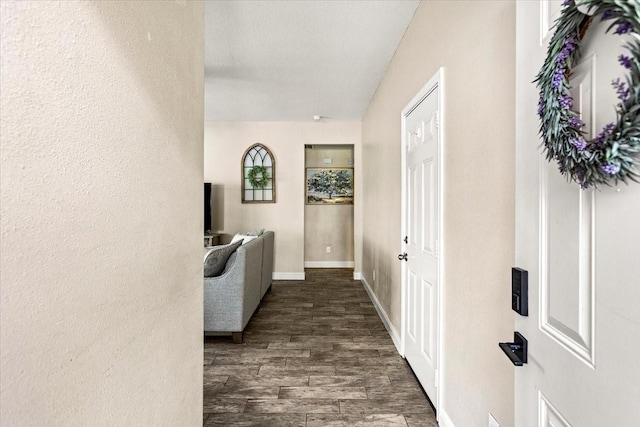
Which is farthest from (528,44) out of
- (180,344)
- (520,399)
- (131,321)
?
(180,344)

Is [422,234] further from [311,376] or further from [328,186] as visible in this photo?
[328,186]

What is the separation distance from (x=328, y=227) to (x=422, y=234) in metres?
4.66

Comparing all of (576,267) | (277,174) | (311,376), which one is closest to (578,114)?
(576,267)

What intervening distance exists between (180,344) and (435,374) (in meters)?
1.53

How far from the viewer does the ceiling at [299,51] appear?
2.39 metres

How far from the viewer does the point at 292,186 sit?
5.65 meters

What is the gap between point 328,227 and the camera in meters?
6.88

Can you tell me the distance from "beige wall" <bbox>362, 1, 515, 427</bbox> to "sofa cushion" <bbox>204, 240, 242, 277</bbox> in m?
2.11

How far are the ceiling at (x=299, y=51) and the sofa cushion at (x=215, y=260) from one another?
1.89m

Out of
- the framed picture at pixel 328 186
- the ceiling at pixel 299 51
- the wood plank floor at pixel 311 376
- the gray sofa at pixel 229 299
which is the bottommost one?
the wood plank floor at pixel 311 376

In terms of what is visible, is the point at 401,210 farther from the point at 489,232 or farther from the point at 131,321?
the point at 131,321

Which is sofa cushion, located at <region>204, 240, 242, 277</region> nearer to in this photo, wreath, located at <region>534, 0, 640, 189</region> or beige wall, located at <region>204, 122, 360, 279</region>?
beige wall, located at <region>204, 122, 360, 279</region>

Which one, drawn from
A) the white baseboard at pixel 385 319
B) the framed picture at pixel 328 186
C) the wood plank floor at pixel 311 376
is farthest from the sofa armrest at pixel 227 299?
the framed picture at pixel 328 186

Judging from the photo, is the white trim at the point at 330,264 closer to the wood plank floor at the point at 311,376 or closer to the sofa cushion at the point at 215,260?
the wood plank floor at the point at 311,376
